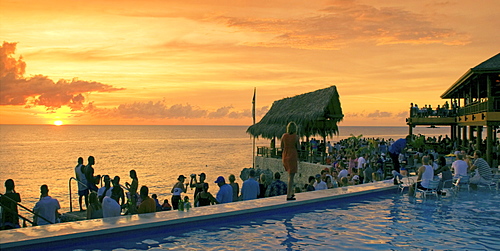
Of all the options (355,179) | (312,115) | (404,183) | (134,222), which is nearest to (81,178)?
(134,222)

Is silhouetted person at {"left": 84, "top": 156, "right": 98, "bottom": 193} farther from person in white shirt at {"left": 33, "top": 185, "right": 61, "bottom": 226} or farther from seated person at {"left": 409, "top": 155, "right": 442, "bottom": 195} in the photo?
seated person at {"left": 409, "top": 155, "right": 442, "bottom": 195}

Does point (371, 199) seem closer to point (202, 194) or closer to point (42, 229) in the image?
point (202, 194)

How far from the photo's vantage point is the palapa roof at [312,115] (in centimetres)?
2831

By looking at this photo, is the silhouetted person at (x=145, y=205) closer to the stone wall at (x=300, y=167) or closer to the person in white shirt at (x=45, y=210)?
the person in white shirt at (x=45, y=210)

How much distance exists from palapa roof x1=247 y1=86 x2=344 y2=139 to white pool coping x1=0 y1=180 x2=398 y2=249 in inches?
712

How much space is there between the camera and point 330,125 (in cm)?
2878

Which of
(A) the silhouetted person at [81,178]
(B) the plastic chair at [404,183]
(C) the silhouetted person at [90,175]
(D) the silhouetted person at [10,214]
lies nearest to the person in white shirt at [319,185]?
(B) the plastic chair at [404,183]

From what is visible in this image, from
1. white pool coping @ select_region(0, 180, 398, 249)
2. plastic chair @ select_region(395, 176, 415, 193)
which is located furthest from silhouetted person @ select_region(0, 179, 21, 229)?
plastic chair @ select_region(395, 176, 415, 193)

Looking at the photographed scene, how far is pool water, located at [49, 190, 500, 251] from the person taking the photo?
689 centimetres

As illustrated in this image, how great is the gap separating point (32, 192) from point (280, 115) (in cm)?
2011

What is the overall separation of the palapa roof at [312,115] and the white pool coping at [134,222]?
18.1 metres

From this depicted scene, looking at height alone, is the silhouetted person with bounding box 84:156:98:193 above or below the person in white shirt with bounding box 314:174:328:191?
above

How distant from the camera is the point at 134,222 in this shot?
23.9 feet

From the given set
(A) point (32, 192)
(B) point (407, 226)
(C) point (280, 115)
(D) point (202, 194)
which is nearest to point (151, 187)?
(A) point (32, 192)
